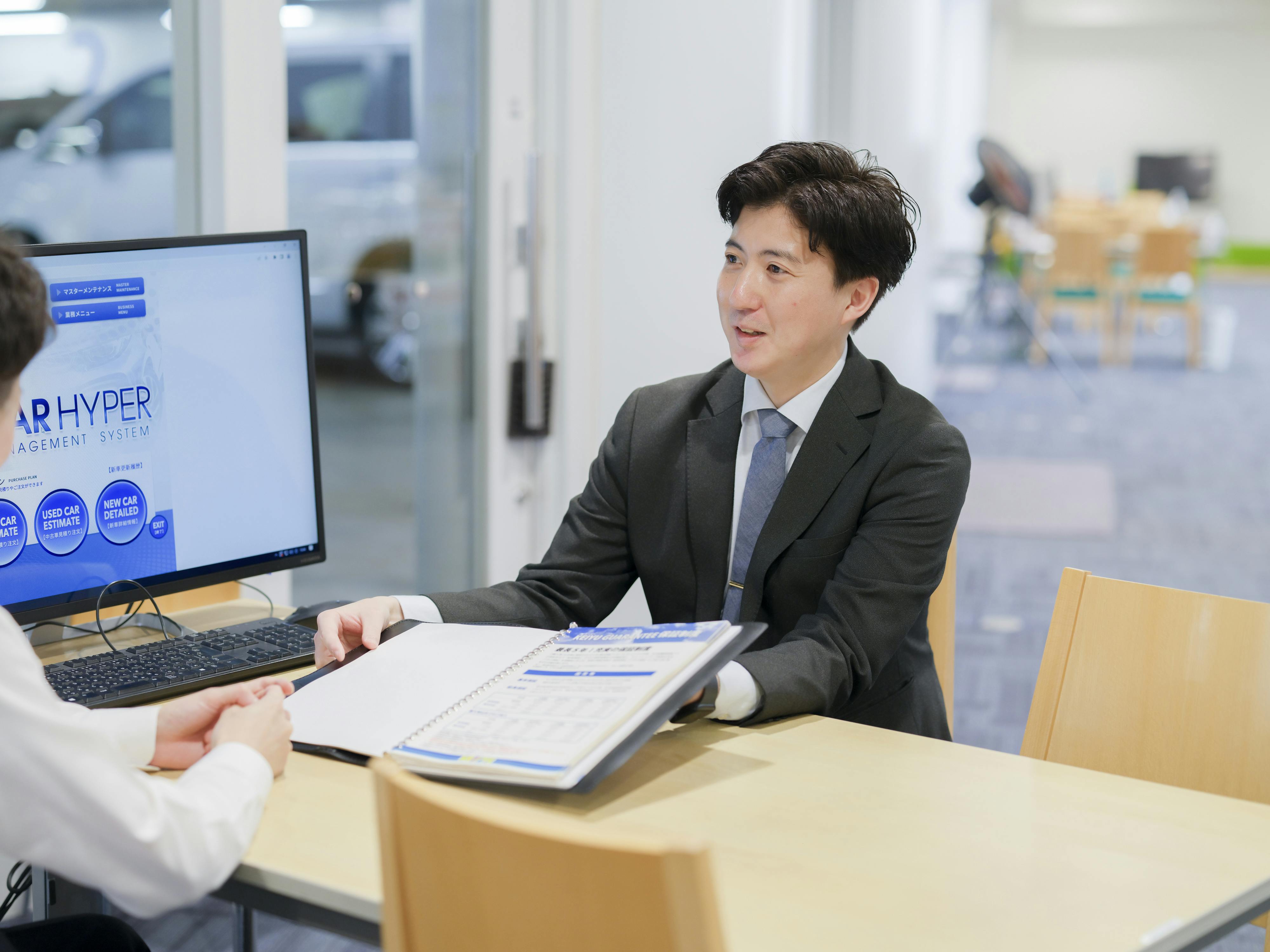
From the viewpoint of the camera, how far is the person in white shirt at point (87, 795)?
97 centimetres

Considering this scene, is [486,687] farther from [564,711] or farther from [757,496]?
[757,496]

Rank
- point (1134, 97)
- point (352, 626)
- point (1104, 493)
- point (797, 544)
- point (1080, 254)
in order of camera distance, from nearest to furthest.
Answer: point (352, 626) → point (797, 544) → point (1104, 493) → point (1080, 254) → point (1134, 97)

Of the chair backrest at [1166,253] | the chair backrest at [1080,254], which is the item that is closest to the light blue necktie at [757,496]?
the chair backrest at [1080,254]

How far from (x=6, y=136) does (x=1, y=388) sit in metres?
1.35

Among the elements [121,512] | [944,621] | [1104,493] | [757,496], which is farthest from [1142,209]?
[121,512]

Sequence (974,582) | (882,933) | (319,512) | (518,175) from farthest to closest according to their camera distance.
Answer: (974,582), (518,175), (319,512), (882,933)

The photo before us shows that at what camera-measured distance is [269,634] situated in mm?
1680

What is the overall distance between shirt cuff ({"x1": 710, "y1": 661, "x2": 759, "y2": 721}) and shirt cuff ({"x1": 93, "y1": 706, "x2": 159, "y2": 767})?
578mm

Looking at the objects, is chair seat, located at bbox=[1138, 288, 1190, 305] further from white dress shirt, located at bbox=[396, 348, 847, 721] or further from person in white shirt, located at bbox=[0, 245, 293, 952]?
person in white shirt, located at bbox=[0, 245, 293, 952]

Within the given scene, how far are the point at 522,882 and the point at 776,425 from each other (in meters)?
0.97

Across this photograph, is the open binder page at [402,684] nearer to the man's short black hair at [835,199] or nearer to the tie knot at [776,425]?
the tie knot at [776,425]

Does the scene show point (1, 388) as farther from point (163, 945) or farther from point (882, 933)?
point (163, 945)

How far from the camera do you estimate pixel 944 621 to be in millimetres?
1882

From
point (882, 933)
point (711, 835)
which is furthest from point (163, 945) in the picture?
point (882, 933)
